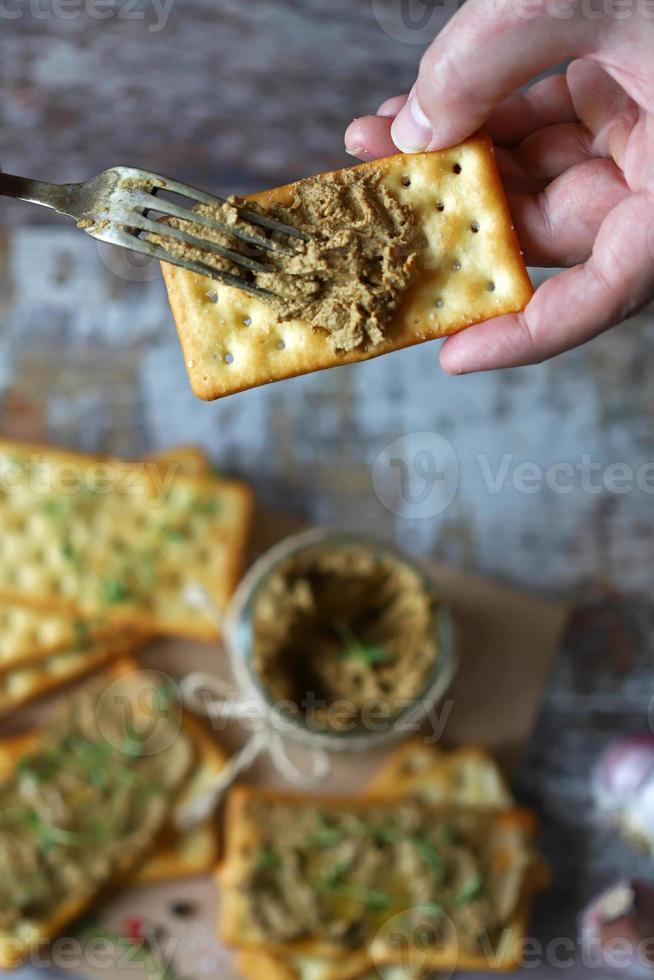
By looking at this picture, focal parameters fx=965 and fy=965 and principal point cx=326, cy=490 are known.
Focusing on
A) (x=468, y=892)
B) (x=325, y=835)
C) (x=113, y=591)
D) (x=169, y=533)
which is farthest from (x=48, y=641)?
(x=468, y=892)

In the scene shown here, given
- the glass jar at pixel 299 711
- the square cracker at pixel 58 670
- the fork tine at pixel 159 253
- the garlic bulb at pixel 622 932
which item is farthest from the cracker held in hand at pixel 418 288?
the garlic bulb at pixel 622 932

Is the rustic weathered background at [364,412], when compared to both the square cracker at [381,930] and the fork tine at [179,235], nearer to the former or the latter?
the square cracker at [381,930]

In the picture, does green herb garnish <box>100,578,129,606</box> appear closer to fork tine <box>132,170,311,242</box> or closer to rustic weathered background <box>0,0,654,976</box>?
rustic weathered background <box>0,0,654,976</box>

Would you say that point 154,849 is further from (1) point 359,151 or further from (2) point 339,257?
(1) point 359,151

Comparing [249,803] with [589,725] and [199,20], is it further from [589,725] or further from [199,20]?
[199,20]

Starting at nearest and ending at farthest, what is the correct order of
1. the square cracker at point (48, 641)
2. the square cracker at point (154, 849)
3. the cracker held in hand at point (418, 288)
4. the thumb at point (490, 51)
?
the thumb at point (490, 51) < the cracker held in hand at point (418, 288) < the square cracker at point (154, 849) < the square cracker at point (48, 641)

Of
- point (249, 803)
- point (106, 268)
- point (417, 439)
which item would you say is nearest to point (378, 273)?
point (417, 439)
